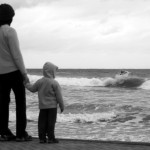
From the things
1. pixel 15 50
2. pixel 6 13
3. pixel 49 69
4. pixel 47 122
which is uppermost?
pixel 6 13

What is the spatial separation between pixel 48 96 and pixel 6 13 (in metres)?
1.18

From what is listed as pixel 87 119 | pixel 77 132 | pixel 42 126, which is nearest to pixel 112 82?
pixel 87 119

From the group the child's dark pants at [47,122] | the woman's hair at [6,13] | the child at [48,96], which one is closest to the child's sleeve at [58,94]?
the child at [48,96]

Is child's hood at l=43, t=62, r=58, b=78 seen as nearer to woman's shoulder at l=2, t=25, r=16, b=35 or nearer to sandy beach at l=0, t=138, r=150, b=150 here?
woman's shoulder at l=2, t=25, r=16, b=35

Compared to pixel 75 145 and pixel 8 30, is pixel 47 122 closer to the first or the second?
pixel 75 145

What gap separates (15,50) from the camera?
5.38 metres

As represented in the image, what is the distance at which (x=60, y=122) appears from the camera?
43.0 feet

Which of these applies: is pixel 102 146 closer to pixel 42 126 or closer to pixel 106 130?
pixel 42 126

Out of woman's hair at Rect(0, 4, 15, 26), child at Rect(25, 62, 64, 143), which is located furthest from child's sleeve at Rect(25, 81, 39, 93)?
woman's hair at Rect(0, 4, 15, 26)

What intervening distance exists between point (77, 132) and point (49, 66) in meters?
5.35

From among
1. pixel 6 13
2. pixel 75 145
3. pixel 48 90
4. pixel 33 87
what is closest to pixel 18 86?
pixel 33 87

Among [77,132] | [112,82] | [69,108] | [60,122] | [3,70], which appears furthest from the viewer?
[112,82]

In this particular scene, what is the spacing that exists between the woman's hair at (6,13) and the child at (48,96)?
0.74 meters

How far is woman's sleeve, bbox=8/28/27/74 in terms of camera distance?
536 centimetres
